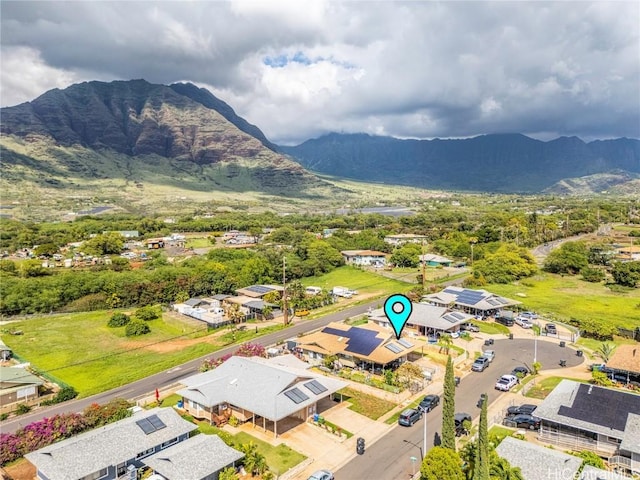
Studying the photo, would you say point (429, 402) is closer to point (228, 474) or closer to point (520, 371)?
point (520, 371)

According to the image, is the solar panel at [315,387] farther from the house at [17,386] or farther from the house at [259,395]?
the house at [17,386]

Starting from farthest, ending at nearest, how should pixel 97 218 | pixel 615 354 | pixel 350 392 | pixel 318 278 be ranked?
pixel 97 218 → pixel 318 278 → pixel 615 354 → pixel 350 392

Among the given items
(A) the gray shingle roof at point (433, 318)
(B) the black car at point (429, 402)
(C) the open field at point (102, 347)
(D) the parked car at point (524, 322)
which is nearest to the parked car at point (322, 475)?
(B) the black car at point (429, 402)

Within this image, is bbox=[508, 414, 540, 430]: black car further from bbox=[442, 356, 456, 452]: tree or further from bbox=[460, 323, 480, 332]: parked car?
bbox=[460, 323, 480, 332]: parked car

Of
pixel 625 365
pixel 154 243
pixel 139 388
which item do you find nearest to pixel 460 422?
pixel 625 365

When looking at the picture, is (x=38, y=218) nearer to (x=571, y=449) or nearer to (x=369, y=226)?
(x=369, y=226)

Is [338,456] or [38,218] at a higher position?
[38,218]

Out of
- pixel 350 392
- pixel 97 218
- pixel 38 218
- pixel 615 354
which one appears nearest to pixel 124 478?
pixel 350 392
